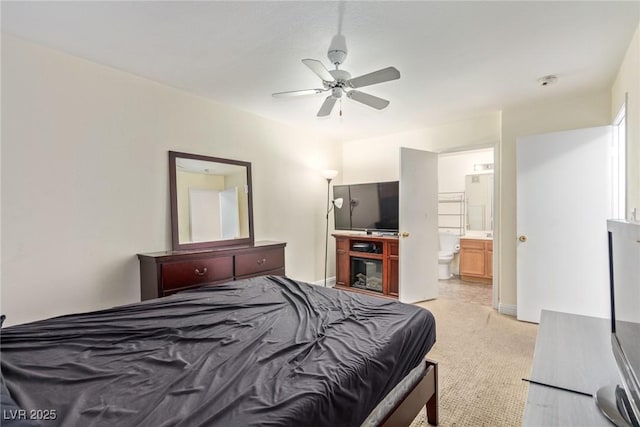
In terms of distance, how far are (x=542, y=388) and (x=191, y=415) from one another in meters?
1.23

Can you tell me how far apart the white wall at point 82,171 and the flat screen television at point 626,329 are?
3184 mm

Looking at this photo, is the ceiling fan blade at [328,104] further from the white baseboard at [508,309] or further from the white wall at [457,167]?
the white wall at [457,167]

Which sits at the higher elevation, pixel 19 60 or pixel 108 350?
pixel 19 60

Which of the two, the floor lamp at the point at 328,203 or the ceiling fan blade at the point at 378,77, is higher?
the ceiling fan blade at the point at 378,77

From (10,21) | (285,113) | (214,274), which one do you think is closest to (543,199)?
(285,113)

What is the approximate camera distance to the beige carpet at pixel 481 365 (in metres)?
1.93

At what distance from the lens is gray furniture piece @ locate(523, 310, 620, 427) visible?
3.26 feet

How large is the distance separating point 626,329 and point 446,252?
16.1 feet

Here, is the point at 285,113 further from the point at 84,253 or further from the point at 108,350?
the point at 108,350

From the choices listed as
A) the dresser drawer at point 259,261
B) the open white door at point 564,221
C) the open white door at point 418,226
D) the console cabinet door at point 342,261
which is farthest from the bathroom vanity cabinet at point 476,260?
the dresser drawer at point 259,261

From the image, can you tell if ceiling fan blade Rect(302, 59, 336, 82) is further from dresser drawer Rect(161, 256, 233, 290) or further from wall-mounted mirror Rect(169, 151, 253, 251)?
dresser drawer Rect(161, 256, 233, 290)

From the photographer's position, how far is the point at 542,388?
115cm

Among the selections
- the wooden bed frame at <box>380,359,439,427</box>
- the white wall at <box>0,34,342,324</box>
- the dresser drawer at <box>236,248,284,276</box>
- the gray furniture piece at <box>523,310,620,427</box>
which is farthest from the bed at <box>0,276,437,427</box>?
the dresser drawer at <box>236,248,284,276</box>

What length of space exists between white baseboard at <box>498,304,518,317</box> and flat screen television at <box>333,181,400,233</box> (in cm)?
158
